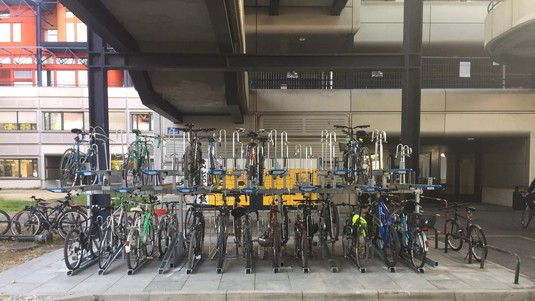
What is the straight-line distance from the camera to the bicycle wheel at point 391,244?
643 cm

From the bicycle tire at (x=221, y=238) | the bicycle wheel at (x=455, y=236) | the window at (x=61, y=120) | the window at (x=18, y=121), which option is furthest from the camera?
the window at (x=61, y=120)

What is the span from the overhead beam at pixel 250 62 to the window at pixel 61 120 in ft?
79.7

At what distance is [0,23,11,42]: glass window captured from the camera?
33.0 meters

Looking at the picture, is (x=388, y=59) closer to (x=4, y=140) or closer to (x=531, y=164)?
(x=531, y=164)

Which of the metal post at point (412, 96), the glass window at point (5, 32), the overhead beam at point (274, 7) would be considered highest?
the glass window at point (5, 32)

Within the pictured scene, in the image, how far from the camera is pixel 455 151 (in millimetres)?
18297


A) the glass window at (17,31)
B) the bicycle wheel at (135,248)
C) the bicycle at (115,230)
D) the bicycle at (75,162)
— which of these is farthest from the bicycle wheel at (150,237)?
the glass window at (17,31)

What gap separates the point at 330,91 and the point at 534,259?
8985 mm

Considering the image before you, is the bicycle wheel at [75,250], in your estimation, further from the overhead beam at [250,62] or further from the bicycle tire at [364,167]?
the bicycle tire at [364,167]

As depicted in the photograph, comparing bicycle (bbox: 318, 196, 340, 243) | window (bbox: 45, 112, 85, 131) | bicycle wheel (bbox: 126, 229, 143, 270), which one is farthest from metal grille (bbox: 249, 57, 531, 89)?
window (bbox: 45, 112, 85, 131)

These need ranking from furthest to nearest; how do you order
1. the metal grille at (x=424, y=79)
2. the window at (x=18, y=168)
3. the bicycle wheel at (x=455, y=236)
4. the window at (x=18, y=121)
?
the window at (x=18, y=168)
the window at (x=18, y=121)
the metal grille at (x=424, y=79)
the bicycle wheel at (x=455, y=236)

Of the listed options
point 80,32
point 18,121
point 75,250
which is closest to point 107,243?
point 75,250

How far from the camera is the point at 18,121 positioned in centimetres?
2911

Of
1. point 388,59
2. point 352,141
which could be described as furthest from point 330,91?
point 352,141
